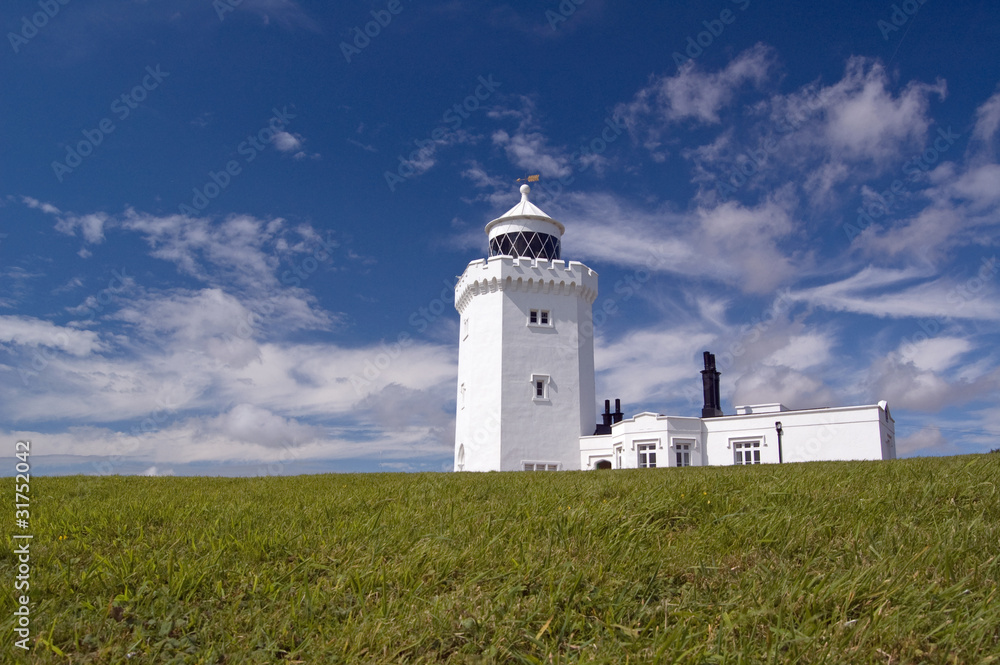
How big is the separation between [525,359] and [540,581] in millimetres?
28142

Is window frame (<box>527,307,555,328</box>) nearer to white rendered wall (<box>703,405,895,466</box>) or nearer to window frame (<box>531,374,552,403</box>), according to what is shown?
window frame (<box>531,374,552,403</box>)

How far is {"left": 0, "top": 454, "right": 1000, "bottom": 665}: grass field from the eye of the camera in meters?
4.25

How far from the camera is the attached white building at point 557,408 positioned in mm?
A: 29641

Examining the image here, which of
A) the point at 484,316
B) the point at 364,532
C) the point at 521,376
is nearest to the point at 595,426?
the point at 521,376

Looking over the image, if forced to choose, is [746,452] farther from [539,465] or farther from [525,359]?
[525,359]

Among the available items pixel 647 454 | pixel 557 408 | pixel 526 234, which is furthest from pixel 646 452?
pixel 526 234

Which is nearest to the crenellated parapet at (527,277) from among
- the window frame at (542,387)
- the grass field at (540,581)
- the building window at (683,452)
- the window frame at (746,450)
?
the window frame at (542,387)

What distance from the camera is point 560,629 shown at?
14.6 ft

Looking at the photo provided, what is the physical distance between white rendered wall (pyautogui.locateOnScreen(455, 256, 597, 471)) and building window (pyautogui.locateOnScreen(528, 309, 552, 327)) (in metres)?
0.22

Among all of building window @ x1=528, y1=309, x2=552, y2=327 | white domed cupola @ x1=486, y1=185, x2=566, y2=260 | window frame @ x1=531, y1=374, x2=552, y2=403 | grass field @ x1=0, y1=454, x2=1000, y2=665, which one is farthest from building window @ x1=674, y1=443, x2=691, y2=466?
grass field @ x1=0, y1=454, x2=1000, y2=665

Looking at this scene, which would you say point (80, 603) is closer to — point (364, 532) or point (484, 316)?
point (364, 532)

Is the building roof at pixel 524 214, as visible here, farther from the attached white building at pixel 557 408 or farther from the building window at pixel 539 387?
the building window at pixel 539 387

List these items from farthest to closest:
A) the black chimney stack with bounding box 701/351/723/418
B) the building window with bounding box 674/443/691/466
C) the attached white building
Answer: the black chimney stack with bounding box 701/351/723/418
the building window with bounding box 674/443/691/466
the attached white building

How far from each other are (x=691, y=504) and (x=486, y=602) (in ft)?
10.7
